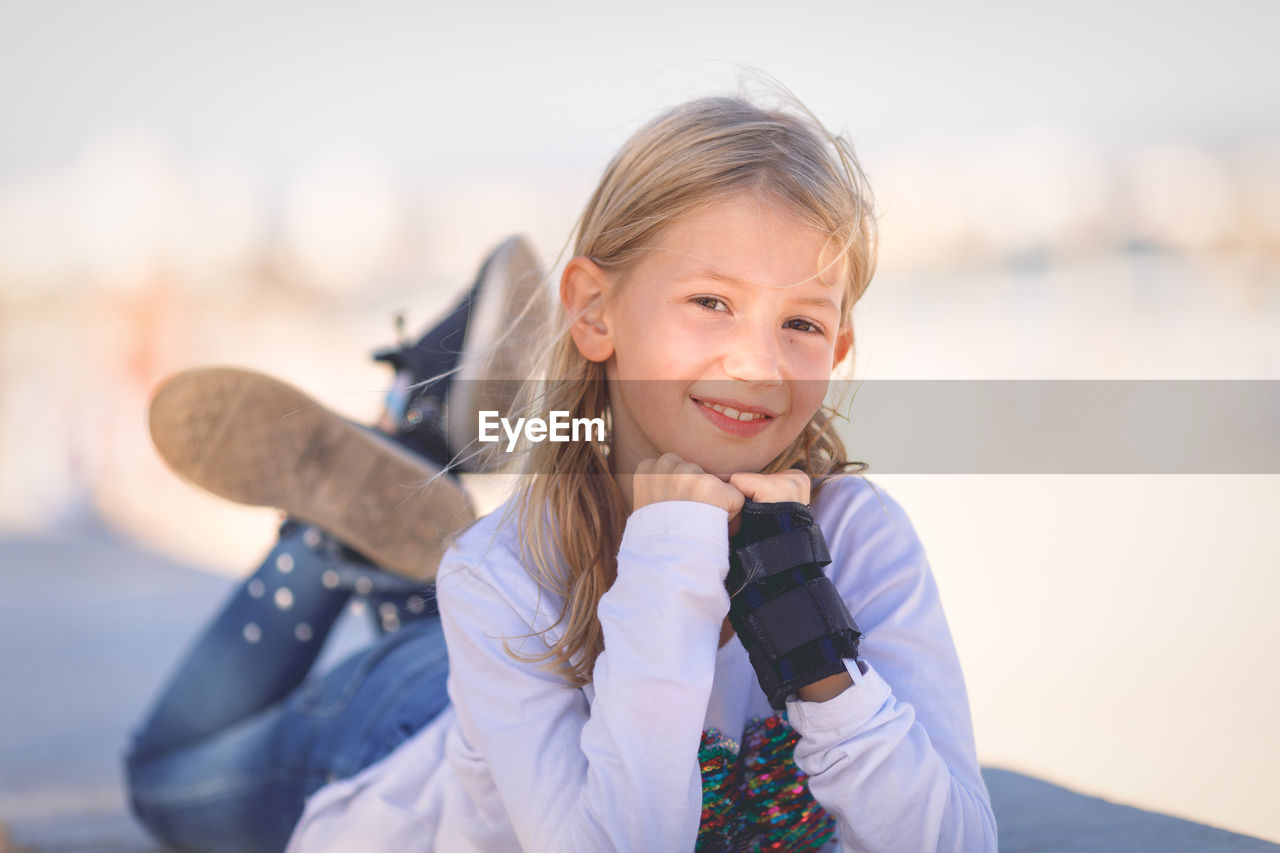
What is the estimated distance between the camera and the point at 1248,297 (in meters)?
4.73

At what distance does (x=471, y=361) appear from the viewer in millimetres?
1625

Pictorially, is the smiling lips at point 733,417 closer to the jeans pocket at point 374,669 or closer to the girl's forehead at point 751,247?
the girl's forehead at point 751,247

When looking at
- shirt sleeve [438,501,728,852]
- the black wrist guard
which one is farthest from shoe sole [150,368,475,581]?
the black wrist guard

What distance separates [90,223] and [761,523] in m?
5.23

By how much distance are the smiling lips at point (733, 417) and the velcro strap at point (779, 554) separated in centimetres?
14

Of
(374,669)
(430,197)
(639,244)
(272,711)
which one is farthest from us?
(430,197)

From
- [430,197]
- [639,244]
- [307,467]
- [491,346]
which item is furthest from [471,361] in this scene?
[430,197]

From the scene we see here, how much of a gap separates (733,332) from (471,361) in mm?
715

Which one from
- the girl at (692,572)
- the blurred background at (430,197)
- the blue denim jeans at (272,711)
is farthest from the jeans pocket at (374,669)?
the blurred background at (430,197)

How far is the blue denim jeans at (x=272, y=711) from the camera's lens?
1.53 m

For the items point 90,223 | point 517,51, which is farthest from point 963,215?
point 90,223

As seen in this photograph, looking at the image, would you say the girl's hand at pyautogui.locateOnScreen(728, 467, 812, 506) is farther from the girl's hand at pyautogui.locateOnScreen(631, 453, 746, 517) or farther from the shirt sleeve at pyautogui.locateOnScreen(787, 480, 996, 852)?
the shirt sleeve at pyautogui.locateOnScreen(787, 480, 996, 852)

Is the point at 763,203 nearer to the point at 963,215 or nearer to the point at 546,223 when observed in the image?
the point at 546,223

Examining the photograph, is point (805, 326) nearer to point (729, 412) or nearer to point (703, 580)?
point (729, 412)
